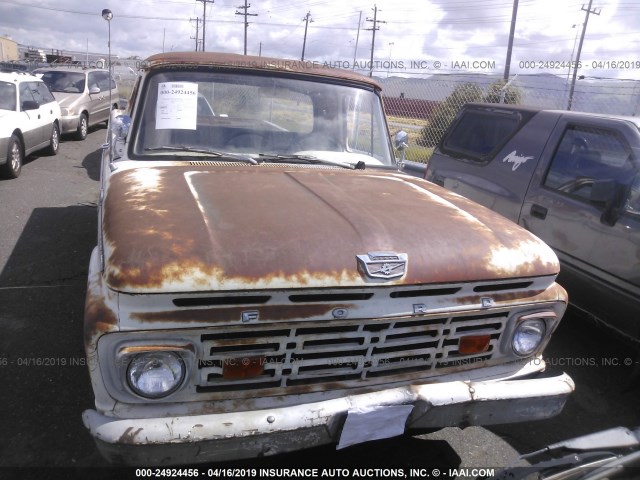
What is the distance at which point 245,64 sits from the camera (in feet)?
11.4

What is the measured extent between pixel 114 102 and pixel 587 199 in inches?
568

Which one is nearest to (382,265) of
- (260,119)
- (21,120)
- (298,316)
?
(298,316)

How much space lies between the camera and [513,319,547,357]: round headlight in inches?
97.3

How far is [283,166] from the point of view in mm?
3283

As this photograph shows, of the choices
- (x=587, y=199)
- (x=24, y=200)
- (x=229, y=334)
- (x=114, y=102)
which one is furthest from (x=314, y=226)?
(x=114, y=102)

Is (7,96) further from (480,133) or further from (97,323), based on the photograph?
(97,323)

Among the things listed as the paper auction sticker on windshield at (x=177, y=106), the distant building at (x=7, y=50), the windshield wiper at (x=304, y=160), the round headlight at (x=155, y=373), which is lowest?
the round headlight at (x=155, y=373)

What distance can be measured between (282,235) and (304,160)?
4.56 feet

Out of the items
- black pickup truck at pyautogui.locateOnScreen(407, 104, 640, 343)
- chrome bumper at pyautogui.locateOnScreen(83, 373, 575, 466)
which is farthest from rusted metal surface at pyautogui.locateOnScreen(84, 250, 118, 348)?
black pickup truck at pyautogui.locateOnScreen(407, 104, 640, 343)

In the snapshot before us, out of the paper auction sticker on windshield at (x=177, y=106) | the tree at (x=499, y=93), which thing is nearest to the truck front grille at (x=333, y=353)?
the paper auction sticker on windshield at (x=177, y=106)

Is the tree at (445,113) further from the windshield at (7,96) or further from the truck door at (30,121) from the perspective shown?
the windshield at (7,96)

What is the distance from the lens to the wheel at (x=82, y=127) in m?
13.3

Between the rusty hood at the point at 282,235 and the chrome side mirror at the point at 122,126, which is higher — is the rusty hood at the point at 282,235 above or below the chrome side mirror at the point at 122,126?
below

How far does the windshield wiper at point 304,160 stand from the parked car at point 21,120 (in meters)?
6.96
